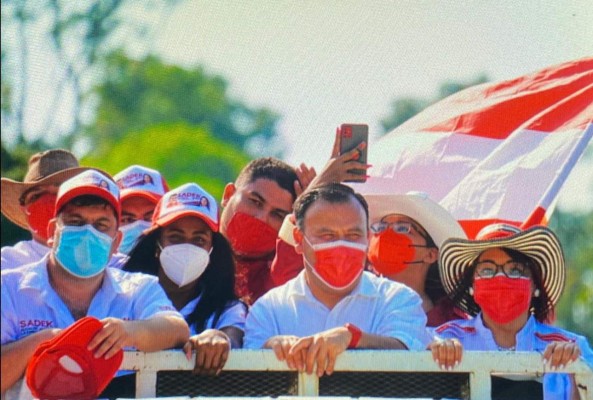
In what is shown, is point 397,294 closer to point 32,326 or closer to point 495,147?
point 32,326

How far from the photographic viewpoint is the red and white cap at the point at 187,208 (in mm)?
5801

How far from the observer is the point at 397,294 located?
5.47m

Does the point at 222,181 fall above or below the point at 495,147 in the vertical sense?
above

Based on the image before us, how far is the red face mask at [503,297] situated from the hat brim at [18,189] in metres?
1.68

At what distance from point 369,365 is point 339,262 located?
0.75 meters

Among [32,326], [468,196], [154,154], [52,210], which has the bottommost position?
[32,326]

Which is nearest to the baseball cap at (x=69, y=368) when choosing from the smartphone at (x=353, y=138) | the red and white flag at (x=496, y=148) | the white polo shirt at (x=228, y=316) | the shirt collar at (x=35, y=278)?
the shirt collar at (x=35, y=278)

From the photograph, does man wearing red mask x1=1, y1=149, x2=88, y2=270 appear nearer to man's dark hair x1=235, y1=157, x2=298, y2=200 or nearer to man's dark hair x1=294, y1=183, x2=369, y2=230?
man's dark hair x1=235, y1=157, x2=298, y2=200

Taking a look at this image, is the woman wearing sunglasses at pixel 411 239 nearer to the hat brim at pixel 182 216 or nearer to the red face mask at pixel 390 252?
the red face mask at pixel 390 252

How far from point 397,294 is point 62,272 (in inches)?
48.7

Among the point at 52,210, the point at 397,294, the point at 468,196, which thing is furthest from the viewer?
the point at 468,196

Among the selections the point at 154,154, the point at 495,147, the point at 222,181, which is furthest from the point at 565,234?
the point at 495,147

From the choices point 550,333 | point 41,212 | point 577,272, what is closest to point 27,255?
point 41,212

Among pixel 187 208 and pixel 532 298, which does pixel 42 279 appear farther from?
pixel 532 298
